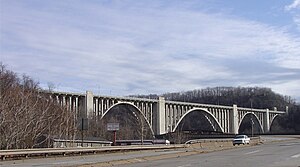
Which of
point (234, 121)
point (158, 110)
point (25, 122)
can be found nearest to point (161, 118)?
point (158, 110)

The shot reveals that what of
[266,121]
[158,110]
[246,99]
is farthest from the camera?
[246,99]

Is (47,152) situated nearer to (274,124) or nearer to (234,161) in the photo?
(234,161)

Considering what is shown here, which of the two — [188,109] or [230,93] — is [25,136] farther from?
[230,93]

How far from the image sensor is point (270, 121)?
15912 cm

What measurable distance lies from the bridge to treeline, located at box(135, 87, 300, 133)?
17.5m

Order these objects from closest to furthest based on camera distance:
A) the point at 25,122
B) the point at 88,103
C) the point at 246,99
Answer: the point at 25,122
the point at 88,103
the point at 246,99

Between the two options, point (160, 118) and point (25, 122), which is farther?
point (160, 118)

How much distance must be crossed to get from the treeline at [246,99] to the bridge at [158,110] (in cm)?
1746

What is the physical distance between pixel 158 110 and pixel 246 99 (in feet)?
292

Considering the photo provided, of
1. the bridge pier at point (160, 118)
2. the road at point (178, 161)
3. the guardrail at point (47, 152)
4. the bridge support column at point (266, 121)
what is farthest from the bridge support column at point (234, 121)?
the road at point (178, 161)

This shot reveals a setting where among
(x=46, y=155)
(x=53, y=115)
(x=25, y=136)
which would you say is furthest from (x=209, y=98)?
(x=46, y=155)

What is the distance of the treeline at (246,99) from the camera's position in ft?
537

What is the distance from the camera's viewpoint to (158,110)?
95.9 metres

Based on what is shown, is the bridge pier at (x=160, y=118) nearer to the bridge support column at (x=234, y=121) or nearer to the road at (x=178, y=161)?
the bridge support column at (x=234, y=121)
